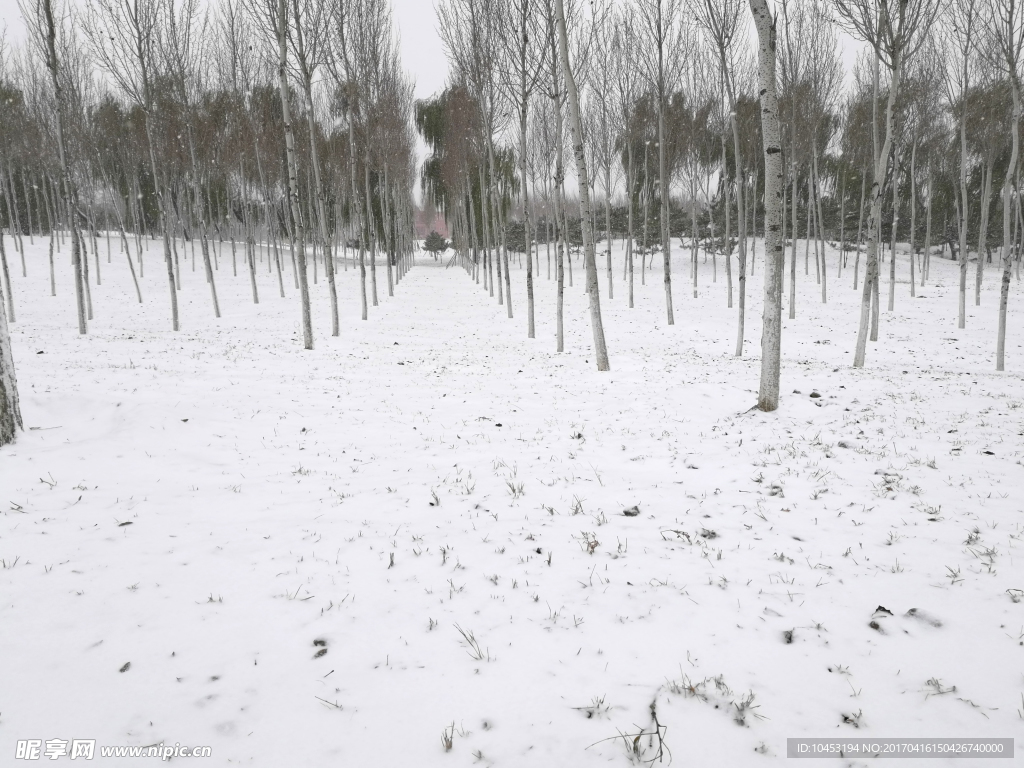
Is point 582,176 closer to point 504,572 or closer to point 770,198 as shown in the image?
point 770,198

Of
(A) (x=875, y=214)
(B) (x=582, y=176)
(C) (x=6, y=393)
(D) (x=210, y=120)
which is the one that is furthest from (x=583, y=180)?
(D) (x=210, y=120)

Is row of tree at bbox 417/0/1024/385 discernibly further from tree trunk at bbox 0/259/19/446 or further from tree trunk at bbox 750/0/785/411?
tree trunk at bbox 0/259/19/446

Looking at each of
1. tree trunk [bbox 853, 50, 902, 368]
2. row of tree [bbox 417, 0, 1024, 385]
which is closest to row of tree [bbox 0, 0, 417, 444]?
row of tree [bbox 417, 0, 1024, 385]

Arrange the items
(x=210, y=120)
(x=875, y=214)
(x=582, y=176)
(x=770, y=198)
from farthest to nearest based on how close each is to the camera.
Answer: (x=210, y=120) → (x=875, y=214) → (x=582, y=176) → (x=770, y=198)

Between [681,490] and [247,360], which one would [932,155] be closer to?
[681,490]

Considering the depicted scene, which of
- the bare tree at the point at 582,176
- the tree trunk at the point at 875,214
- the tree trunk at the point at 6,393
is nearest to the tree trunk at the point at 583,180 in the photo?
the bare tree at the point at 582,176

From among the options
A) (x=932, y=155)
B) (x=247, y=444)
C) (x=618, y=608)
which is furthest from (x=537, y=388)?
(x=932, y=155)

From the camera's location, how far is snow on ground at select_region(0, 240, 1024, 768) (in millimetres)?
2053

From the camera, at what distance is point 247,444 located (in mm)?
5734

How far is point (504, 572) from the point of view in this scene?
3.23m

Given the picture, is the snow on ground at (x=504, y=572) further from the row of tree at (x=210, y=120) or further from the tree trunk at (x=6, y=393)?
the row of tree at (x=210, y=120)

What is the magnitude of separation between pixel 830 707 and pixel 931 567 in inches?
65.6

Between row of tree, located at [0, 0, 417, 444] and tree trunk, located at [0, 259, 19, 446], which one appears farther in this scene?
row of tree, located at [0, 0, 417, 444]

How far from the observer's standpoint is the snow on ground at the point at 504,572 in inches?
80.8
